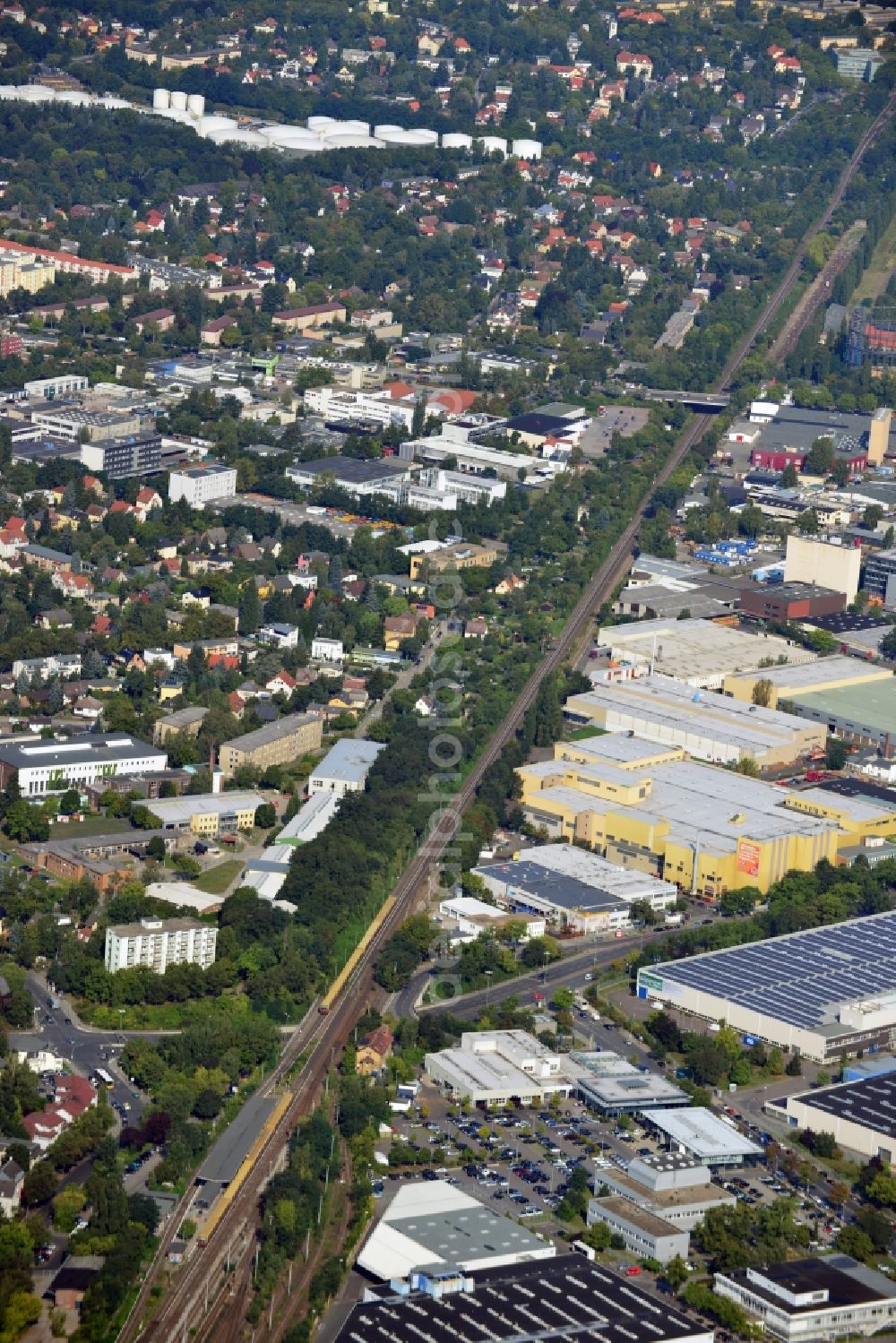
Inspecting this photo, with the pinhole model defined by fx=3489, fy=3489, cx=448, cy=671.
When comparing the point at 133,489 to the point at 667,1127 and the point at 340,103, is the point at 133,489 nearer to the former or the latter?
the point at 667,1127

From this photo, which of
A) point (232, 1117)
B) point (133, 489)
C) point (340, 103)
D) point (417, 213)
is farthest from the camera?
point (340, 103)

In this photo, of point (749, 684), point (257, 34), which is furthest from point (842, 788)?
point (257, 34)

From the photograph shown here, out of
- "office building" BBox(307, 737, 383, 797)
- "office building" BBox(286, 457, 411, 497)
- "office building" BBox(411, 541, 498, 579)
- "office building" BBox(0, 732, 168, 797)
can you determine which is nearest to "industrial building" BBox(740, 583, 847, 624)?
"office building" BBox(411, 541, 498, 579)

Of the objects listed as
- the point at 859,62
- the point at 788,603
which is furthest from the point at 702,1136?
the point at 859,62

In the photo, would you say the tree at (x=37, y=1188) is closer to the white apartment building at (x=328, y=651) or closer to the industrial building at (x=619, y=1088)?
the industrial building at (x=619, y=1088)

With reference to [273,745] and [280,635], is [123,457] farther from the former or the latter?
[273,745]

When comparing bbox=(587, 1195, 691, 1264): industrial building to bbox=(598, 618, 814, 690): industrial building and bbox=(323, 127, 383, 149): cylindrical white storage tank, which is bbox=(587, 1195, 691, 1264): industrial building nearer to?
bbox=(598, 618, 814, 690): industrial building

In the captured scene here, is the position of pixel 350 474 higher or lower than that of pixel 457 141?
lower
